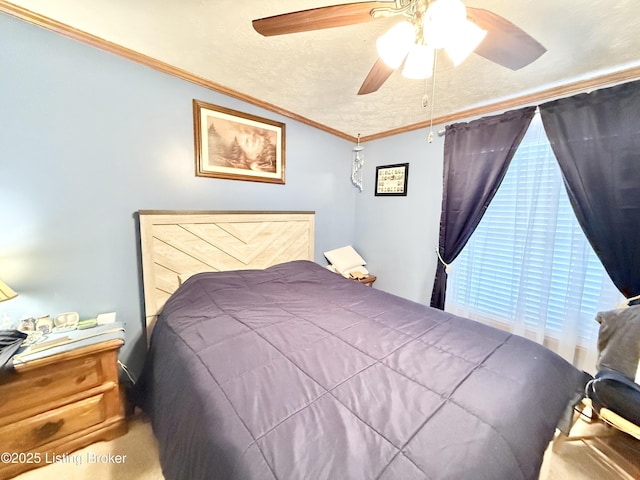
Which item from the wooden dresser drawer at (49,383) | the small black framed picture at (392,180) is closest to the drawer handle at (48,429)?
the wooden dresser drawer at (49,383)

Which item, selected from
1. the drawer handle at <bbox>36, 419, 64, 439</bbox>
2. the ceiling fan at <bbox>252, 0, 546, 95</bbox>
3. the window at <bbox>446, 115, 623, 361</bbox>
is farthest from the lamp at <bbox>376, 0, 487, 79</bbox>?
the drawer handle at <bbox>36, 419, 64, 439</bbox>

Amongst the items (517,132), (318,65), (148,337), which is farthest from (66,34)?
(517,132)

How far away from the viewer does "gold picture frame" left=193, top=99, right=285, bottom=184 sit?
2021 mm

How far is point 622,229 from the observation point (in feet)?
5.20

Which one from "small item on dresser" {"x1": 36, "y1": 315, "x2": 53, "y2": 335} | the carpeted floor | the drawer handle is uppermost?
"small item on dresser" {"x1": 36, "y1": 315, "x2": 53, "y2": 335}

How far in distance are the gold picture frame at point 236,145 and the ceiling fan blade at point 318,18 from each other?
1.20 metres

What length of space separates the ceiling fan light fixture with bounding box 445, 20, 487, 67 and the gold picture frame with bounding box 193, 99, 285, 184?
1.74m

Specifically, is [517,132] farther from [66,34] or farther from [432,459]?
[66,34]

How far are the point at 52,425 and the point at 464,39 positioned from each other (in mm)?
2725

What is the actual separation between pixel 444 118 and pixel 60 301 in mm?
3437

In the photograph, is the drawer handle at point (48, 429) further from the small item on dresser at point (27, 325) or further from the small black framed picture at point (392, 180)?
the small black framed picture at point (392, 180)

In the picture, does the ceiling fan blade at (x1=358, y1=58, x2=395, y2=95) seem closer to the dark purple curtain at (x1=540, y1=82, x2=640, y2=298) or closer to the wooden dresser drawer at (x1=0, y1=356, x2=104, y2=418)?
the dark purple curtain at (x1=540, y1=82, x2=640, y2=298)

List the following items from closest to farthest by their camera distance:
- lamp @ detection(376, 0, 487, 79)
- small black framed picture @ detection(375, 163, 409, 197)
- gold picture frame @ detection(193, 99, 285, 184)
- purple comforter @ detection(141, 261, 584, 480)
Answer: purple comforter @ detection(141, 261, 584, 480), lamp @ detection(376, 0, 487, 79), gold picture frame @ detection(193, 99, 285, 184), small black framed picture @ detection(375, 163, 409, 197)

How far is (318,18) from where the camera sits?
3.16 ft
